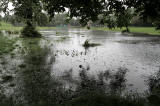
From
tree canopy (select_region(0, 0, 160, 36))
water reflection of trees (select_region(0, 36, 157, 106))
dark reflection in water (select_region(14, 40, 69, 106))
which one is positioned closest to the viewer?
tree canopy (select_region(0, 0, 160, 36))

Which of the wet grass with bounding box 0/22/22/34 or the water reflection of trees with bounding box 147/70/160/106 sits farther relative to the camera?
the wet grass with bounding box 0/22/22/34

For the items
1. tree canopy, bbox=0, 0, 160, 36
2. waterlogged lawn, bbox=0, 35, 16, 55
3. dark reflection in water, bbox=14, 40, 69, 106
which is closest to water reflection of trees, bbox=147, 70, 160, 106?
tree canopy, bbox=0, 0, 160, 36

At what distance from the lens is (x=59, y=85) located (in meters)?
8.50

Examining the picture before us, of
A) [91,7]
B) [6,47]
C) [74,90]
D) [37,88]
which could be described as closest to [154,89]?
[74,90]

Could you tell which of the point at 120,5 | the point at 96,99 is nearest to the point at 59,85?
the point at 96,99

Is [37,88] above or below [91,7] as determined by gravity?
below

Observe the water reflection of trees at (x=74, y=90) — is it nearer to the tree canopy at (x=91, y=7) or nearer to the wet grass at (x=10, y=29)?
the tree canopy at (x=91, y=7)

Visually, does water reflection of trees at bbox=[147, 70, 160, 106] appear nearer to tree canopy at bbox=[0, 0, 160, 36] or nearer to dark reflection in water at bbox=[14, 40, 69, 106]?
tree canopy at bbox=[0, 0, 160, 36]

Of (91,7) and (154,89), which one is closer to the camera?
(91,7)

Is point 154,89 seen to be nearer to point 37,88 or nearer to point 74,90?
point 74,90

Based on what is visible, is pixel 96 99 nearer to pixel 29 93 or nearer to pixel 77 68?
pixel 29 93

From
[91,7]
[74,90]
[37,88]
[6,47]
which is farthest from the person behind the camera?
[6,47]

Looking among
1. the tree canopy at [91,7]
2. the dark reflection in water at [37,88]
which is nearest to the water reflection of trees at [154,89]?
the tree canopy at [91,7]

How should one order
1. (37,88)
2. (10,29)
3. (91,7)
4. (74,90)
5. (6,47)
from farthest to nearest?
(10,29), (6,47), (37,88), (74,90), (91,7)
